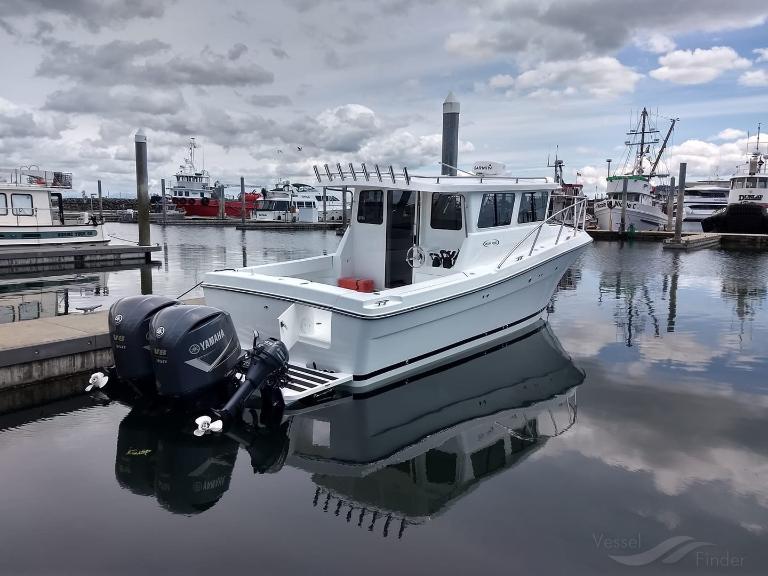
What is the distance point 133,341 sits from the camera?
6160 mm

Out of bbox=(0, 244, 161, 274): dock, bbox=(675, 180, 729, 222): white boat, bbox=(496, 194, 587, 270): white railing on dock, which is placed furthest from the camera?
bbox=(675, 180, 729, 222): white boat

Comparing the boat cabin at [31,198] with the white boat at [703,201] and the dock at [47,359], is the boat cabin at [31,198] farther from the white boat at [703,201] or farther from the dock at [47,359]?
the white boat at [703,201]

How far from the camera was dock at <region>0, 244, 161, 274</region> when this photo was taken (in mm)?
19703

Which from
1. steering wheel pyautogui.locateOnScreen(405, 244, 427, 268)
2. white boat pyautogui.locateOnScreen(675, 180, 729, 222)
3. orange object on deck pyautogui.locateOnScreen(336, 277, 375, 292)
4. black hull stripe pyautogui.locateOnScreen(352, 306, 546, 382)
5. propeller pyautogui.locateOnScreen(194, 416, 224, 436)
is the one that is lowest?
propeller pyautogui.locateOnScreen(194, 416, 224, 436)

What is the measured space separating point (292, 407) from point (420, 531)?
2.81 meters

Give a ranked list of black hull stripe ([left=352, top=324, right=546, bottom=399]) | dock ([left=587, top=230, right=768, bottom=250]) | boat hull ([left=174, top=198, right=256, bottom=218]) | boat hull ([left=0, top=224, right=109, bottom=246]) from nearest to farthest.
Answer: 1. black hull stripe ([left=352, top=324, right=546, bottom=399])
2. boat hull ([left=0, top=224, right=109, bottom=246])
3. dock ([left=587, top=230, right=768, bottom=250])
4. boat hull ([left=174, top=198, right=256, bottom=218])

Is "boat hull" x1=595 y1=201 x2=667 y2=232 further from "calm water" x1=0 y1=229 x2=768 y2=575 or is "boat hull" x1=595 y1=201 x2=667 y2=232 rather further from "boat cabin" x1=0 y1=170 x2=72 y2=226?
"boat cabin" x1=0 y1=170 x2=72 y2=226

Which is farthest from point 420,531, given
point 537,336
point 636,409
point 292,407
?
point 537,336

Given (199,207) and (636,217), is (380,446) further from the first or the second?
(199,207)

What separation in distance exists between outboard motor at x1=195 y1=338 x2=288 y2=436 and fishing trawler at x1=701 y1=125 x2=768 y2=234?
3871cm

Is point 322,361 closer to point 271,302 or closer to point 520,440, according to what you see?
point 271,302

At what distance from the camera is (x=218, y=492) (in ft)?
16.5

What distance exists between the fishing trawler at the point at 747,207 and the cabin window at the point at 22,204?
38960mm

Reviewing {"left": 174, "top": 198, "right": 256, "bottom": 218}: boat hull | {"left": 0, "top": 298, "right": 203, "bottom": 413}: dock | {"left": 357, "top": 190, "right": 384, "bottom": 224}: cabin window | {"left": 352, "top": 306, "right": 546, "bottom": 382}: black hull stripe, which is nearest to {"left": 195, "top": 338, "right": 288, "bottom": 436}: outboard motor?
{"left": 352, "top": 306, "right": 546, "bottom": 382}: black hull stripe
